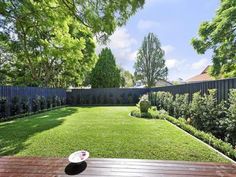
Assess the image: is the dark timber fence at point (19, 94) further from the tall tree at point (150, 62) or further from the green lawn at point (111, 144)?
the tall tree at point (150, 62)

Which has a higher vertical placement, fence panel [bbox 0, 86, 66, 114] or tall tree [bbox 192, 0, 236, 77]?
tall tree [bbox 192, 0, 236, 77]

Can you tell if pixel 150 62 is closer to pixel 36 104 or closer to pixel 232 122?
pixel 36 104

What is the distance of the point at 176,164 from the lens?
365 cm

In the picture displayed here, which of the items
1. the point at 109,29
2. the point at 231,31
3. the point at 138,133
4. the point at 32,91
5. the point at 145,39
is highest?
the point at 145,39

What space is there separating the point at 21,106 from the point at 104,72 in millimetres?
14397

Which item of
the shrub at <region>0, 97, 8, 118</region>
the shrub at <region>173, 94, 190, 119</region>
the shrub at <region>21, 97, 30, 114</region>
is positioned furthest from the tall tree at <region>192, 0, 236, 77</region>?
the shrub at <region>0, 97, 8, 118</region>

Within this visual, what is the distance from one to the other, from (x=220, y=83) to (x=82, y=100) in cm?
1719

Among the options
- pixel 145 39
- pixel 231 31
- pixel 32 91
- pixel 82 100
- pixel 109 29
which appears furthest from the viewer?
pixel 145 39

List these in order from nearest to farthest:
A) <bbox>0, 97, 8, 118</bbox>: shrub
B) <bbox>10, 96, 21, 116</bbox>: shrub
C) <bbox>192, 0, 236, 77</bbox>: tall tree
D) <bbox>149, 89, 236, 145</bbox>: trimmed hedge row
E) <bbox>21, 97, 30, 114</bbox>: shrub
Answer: <bbox>149, 89, 236, 145</bbox>: trimmed hedge row → <bbox>0, 97, 8, 118</bbox>: shrub → <bbox>10, 96, 21, 116</bbox>: shrub → <bbox>192, 0, 236, 77</bbox>: tall tree → <bbox>21, 97, 30, 114</bbox>: shrub

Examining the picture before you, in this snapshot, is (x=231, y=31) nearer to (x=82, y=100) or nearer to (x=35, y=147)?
(x=35, y=147)

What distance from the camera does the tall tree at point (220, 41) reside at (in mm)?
11735

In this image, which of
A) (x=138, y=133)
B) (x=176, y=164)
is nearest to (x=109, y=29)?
(x=138, y=133)

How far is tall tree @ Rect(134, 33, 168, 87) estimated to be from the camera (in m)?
A: 37.4

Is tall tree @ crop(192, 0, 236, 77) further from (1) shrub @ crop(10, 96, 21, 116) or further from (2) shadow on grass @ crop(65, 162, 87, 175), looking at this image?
(1) shrub @ crop(10, 96, 21, 116)
